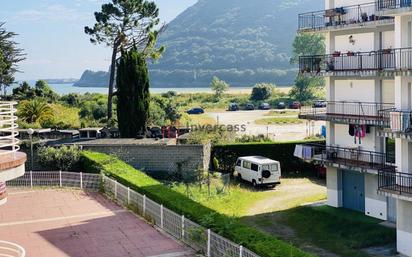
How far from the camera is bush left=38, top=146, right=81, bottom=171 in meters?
33.5

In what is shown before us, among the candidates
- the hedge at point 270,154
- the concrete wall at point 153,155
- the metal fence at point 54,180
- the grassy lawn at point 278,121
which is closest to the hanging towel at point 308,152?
the concrete wall at point 153,155

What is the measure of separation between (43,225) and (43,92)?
54096 millimetres

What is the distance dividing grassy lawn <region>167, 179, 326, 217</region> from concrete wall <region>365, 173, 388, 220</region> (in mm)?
4355

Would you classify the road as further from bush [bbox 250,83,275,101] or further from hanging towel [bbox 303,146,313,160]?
bush [bbox 250,83,275,101]

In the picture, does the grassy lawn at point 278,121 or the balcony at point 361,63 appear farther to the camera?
the grassy lawn at point 278,121

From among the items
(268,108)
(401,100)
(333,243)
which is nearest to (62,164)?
(333,243)

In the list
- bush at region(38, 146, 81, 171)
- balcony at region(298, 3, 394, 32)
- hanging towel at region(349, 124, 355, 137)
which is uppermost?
balcony at region(298, 3, 394, 32)

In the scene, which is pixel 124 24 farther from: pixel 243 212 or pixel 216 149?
pixel 243 212

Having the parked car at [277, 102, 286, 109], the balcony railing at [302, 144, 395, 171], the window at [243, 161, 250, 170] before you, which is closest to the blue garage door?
the balcony railing at [302, 144, 395, 171]

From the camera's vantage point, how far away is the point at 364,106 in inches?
1159

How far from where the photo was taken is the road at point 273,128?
201 feet

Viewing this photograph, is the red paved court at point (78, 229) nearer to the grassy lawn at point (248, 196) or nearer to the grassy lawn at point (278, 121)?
the grassy lawn at point (248, 196)

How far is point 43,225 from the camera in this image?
23.8m

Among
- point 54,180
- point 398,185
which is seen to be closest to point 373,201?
point 398,185
